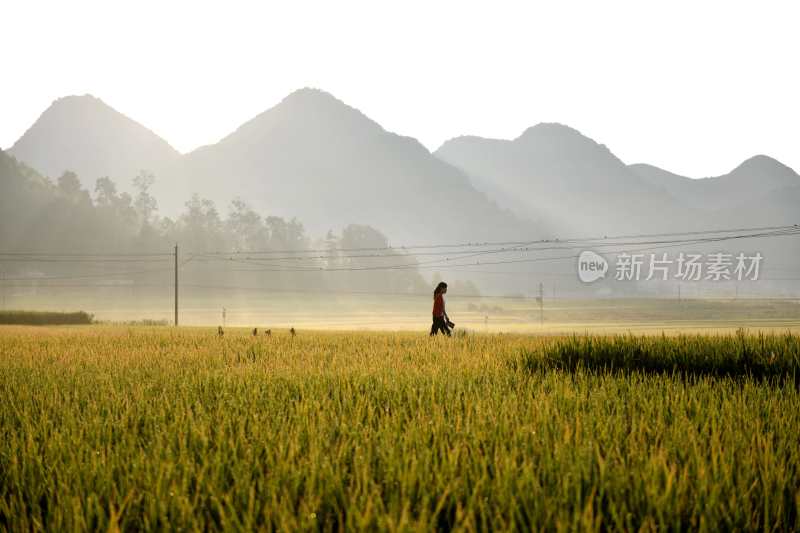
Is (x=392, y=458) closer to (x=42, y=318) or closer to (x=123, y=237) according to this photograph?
(x=42, y=318)

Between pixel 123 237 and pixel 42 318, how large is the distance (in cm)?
8577

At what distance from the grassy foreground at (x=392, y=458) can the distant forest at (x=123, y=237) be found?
373 ft

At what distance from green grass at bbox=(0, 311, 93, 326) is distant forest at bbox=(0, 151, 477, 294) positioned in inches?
2785

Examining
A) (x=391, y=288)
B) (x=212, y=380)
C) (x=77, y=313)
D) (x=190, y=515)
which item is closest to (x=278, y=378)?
(x=212, y=380)

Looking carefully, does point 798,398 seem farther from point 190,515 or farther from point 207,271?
point 207,271

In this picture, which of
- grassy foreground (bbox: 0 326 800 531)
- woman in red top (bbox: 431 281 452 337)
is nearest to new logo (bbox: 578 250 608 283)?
woman in red top (bbox: 431 281 452 337)

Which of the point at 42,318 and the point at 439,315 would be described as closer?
the point at 439,315

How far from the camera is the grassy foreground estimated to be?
117 inches

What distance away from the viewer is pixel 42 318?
45688mm

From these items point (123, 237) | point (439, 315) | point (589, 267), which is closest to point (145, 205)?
point (123, 237)

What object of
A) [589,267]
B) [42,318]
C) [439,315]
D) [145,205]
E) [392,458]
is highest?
[145,205]

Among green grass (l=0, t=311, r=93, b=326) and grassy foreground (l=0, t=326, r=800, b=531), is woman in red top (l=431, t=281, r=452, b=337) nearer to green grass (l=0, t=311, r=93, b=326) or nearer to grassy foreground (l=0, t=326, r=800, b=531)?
grassy foreground (l=0, t=326, r=800, b=531)

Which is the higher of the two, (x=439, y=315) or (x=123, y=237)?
(x=123, y=237)

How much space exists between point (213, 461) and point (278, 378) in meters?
4.63
